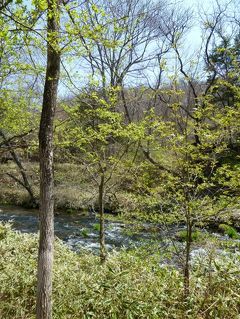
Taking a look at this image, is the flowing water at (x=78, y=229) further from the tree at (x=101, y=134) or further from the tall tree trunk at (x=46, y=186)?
the tall tree trunk at (x=46, y=186)

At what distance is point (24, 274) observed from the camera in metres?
4.97

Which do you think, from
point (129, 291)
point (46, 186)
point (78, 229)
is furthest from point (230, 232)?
point (46, 186)

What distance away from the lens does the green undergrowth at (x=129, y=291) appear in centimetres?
380

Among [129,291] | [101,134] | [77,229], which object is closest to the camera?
[129,291]

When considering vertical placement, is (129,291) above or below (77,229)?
above

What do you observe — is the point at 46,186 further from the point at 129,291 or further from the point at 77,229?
the point at 77,229

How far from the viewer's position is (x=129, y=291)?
4074 mm

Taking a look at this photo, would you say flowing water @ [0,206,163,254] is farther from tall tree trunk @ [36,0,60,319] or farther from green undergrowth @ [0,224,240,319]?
tall tree trunk @ [36,0,60,319]

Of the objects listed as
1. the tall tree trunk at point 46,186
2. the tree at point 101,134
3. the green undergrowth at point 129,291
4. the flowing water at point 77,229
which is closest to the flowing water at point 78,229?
the flowing water at point 77,229

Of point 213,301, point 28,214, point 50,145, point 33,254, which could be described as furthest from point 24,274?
point 28,214

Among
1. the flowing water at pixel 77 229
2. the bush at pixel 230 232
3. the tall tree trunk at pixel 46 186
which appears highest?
the tall tree trunk at pixel 46 186

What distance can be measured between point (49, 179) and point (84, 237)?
7.15 meters

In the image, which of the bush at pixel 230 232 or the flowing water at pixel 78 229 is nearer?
the flowing water at pixel 78 229

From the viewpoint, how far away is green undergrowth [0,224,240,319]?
3801mm
